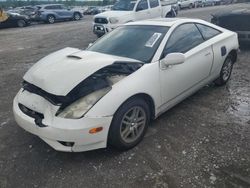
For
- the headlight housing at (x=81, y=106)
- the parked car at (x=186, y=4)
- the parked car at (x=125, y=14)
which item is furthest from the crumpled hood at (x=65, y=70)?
the parked car at (x=186, y=4)

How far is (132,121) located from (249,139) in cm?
161

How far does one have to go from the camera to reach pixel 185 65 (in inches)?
169

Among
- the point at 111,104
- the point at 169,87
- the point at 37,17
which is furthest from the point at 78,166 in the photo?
the point at 37,17

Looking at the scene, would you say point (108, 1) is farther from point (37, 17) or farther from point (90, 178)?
point (90, 178)

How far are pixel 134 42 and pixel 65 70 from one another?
50.7 inches

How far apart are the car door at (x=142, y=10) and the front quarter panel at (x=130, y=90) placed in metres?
9.37

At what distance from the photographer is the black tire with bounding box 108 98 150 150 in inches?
131

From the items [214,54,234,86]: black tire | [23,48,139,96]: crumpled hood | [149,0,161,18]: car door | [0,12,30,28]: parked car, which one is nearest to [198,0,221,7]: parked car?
[0,12,30,28]: parked car

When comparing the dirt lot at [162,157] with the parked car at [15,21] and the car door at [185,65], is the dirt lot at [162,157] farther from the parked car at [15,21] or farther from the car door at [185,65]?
the parked car at [15,21]

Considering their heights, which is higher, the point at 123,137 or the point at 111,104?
the point at 111,104

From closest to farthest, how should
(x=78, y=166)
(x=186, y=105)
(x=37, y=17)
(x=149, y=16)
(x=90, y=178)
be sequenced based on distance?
(x=90, y=178) → (x=78, y=166) → (x=186, y=105) → (x=149, y=16) → (x=37, y=17)

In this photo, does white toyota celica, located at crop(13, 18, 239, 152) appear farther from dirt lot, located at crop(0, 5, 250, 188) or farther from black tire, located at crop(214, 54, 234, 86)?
black tire, located at crop(214, 54, 234, 86)

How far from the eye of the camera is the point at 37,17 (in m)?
22.5

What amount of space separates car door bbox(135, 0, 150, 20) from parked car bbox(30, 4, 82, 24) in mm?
12035
